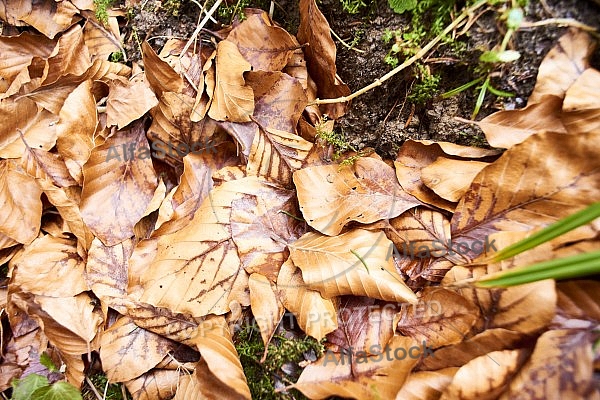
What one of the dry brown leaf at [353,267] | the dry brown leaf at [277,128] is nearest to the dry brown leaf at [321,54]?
the dry brown leaf at [277,128]

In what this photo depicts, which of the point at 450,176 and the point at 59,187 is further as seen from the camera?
the point at 59,187

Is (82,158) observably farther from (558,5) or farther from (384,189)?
(558,5)

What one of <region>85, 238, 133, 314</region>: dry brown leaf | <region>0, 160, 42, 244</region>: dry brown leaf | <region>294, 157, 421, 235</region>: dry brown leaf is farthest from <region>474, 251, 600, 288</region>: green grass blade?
<region>0, 160, 42, 244</region>: dry brown leaf

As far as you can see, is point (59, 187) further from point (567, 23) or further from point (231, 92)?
point (567, 23)

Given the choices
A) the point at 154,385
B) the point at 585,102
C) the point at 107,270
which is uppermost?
the point at 585,102

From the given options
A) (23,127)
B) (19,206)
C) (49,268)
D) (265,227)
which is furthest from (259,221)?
(23,127)

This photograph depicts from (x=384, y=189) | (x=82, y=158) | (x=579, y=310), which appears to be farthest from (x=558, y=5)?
(x=82, y=158)

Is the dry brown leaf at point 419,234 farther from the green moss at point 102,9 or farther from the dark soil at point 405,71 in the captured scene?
the green moss at point 102,9
